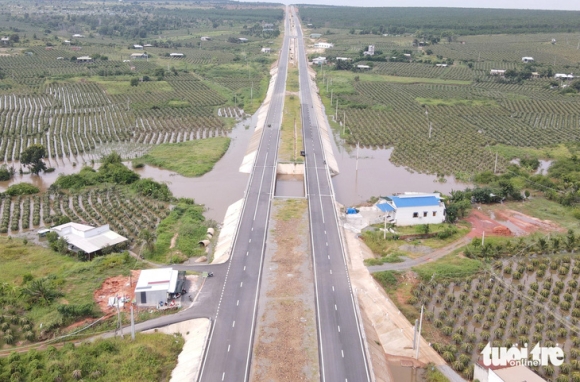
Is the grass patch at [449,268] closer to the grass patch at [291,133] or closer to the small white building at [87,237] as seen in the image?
the small white building at [87,237]

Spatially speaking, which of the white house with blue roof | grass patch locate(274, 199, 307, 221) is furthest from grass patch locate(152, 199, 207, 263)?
the white house with blue roof

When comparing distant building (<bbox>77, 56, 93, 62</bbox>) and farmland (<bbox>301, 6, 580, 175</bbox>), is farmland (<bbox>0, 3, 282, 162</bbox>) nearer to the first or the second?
distant building (<bbox>77, 56, 93, 62</bbox>)

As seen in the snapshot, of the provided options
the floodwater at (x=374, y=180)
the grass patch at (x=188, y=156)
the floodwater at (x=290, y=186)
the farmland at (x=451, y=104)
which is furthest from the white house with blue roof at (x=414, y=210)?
the grass patch at (x=188, y=156)

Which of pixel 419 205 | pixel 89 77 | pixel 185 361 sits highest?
pixel 89 77

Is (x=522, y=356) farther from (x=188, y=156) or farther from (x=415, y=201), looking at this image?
(x=188, y=156)

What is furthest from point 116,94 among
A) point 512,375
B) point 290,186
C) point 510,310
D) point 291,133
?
point 512,375

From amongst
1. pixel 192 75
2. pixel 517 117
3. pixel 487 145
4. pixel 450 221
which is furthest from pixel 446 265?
pixel 192 75

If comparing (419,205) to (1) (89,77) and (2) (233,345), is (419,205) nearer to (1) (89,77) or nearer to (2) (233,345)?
(2) (233,345)
